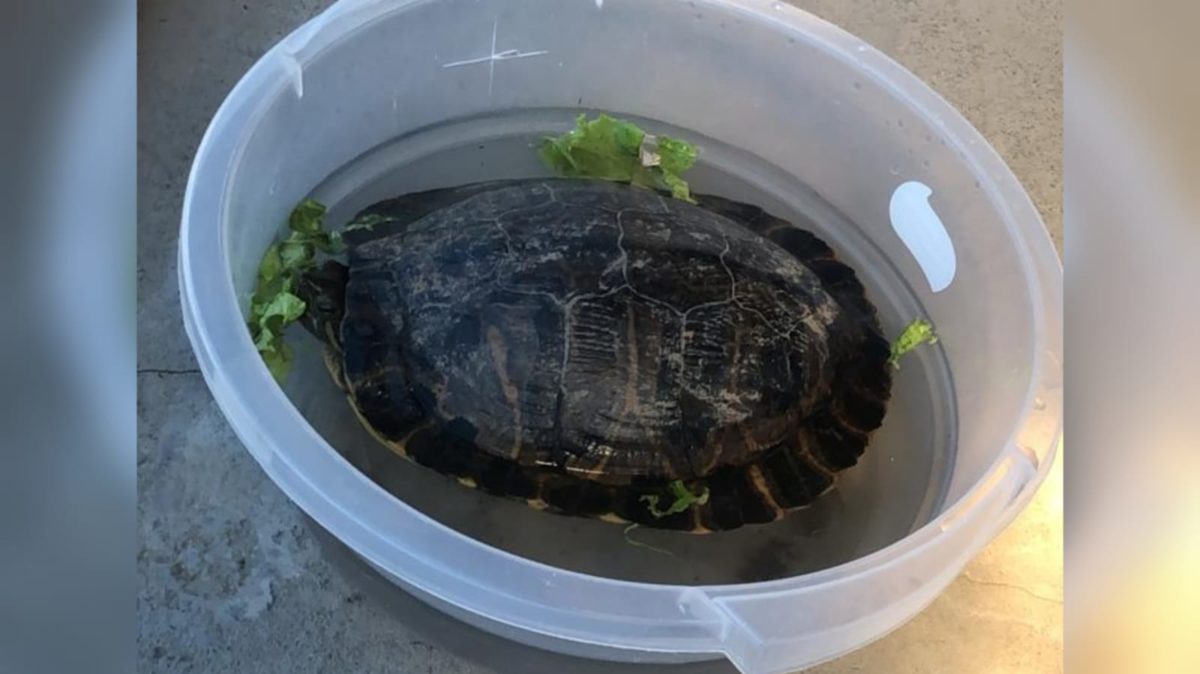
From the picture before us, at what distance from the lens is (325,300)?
1.03 metres

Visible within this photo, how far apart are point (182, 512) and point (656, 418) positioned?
1.60ft

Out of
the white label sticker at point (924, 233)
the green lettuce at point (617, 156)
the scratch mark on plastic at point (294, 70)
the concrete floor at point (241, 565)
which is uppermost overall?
the white label sticker at point (924, 233)

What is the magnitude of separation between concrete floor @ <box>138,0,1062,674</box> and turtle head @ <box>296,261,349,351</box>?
5.9 inches

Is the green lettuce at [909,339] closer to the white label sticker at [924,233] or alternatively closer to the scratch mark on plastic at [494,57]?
the white label sticker at [924,233]

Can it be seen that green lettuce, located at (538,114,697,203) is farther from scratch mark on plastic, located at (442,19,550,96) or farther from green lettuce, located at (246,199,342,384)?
green lettuce, located at (246,199,342,384)

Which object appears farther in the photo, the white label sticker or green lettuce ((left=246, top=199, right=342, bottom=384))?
the white label sticker

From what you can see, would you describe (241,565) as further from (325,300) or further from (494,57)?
(494,57)

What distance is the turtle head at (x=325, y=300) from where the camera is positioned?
1031 millimetres

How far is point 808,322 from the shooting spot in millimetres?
1022

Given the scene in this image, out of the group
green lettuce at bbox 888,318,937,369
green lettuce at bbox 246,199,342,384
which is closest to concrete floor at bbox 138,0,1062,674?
green lettuce at bbox 246,199,342,384

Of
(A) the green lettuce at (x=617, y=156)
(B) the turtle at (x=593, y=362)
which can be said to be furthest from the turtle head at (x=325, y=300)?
(A) the green lettuce at (x=617, y=156)

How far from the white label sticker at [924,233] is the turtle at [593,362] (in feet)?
0.74

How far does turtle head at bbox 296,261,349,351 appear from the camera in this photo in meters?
1.03
